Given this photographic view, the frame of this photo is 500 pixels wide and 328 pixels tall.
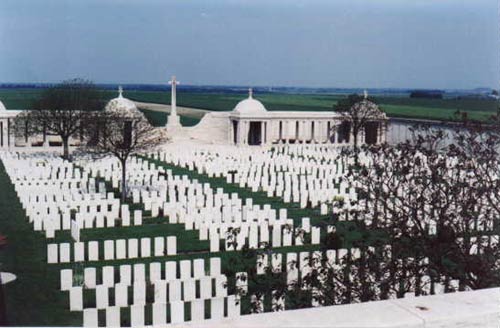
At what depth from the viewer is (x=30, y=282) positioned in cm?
1205

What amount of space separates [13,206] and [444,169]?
48.2 feet

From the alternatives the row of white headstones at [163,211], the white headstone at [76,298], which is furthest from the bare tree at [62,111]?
the white headstone at [76,298]

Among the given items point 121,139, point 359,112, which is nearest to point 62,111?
point 121,139

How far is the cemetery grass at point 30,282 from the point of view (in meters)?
10.0

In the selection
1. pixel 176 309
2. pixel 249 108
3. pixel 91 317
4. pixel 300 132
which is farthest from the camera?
pixel 300 132

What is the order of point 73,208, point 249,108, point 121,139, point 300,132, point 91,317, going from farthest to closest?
point 300,132
point 249,108
point 121,139
point 73,208
point 91,317

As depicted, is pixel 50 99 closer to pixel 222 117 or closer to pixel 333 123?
pixel 222 117

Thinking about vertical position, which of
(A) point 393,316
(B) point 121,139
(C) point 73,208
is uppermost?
(A) point 393,316

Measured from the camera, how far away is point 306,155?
123ft

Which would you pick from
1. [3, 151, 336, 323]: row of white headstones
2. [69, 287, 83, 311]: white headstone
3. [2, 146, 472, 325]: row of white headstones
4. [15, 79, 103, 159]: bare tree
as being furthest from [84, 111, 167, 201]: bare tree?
[69, 287, 83, 311]: white headstone

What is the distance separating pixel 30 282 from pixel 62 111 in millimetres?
24481

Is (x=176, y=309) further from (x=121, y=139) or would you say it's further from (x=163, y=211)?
(x=121, y=139)

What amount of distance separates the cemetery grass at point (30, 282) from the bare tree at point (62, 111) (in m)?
16.7

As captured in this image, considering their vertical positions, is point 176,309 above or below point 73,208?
above
